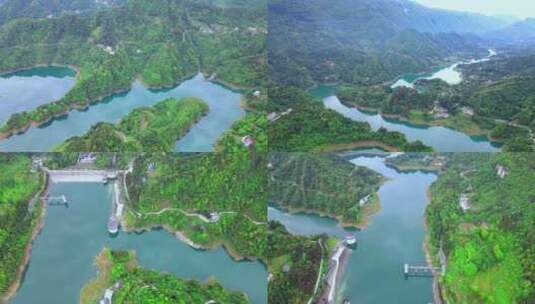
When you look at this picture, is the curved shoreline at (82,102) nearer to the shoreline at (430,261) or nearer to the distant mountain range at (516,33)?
the shoreline at (430,261)

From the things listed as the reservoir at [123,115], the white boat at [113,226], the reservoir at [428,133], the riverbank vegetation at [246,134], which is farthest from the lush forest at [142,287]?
the reservoir at [428,133]

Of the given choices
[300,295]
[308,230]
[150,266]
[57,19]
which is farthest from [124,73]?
[300,295]

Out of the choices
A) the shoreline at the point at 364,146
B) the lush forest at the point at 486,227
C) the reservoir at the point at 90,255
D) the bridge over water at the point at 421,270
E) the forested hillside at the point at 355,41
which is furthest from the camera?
the forested hillside at the point at 355,41

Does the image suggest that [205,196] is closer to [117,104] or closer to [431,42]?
[117,104]

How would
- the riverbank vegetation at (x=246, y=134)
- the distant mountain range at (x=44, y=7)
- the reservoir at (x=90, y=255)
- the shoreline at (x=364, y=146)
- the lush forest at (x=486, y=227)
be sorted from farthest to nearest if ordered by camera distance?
the distant mountain range at (x=44, y=7)
the riverbank vegetation at (x=246, y=134)
the shoreline at (x=364, y=146)
the reservoir at (x=90, y=255)
the lush forest at (x=486, y=227)

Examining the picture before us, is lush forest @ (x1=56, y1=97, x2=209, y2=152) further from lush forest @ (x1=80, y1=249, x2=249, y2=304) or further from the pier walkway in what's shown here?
lush forest @ (x1=80, y1=249, x2=249, y2=304)
